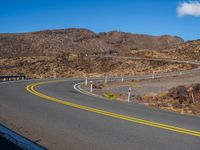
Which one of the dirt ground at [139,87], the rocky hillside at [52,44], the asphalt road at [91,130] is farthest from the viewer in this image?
the rocky hillside at [52,44]

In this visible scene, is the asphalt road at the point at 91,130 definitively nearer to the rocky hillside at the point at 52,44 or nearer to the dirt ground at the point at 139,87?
the dirt ground at the point at 139,87

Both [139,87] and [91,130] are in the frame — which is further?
[139,87]

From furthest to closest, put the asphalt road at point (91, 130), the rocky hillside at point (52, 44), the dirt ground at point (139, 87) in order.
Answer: the rocky hillside at point (52, 44)
the dirt ground at point (139, 87)
the asphalt road at point (91, 130)

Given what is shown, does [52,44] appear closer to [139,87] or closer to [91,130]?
[139,87]

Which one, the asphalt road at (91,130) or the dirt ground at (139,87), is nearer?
the asphalt road at (91,130)

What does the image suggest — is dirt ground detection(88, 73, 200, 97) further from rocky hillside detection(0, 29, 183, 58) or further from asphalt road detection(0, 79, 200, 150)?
rocky hillside detection(0, 29, 183, 58)

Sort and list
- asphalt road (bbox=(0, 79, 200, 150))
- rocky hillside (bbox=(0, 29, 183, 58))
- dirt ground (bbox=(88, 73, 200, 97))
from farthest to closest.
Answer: rocky hillside (bbox=(0, 29, 183, 58))
dirt ground (bbox=(88, 73, 200, 97))
asphalt road (bbox=(0, 79, 200, 150))

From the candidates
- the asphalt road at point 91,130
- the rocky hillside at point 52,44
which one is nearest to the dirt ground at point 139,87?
the asphalt road at point 91,130

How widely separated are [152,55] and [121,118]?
8469 centimetres

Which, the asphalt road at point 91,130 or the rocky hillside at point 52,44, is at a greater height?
the rocky hillside at point 52,44

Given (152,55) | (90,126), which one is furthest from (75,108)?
(152,55)

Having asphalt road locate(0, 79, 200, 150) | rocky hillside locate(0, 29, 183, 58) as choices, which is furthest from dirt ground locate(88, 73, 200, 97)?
rocky hillside locate(0, 29, 183, 58)

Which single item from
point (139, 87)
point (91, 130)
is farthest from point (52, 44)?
point (91, 130)

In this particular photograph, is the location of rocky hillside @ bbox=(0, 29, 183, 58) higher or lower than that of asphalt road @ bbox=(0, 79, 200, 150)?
higher
